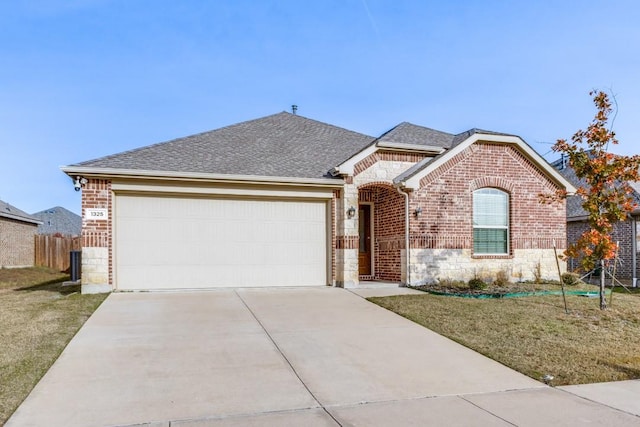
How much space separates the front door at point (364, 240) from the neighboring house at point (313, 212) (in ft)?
0.11

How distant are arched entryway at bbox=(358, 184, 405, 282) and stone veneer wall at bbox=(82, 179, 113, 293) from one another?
22.4 feet

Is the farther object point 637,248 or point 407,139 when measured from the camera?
point 637,248

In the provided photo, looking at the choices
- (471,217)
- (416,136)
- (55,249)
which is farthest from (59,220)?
(471,217)

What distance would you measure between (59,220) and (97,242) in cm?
3731

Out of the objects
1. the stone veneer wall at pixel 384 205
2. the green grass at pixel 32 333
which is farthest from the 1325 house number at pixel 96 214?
the stone veneer wall at pixel 384 205

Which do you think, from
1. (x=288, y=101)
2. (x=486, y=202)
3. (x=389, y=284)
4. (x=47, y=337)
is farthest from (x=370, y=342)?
(x=288, y=101)

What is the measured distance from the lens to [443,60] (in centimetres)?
1289

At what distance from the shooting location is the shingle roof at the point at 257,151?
12.0 meters

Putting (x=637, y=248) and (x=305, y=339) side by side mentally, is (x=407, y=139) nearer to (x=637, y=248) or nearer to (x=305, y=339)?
(x=305, y=339)

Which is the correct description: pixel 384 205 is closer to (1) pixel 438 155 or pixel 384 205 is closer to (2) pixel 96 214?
(1) pixel 438 155

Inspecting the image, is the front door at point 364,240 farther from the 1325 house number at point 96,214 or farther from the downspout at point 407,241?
the 1325 house number at point 96,214

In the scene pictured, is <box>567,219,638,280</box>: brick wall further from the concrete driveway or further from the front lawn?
the concrete driveway

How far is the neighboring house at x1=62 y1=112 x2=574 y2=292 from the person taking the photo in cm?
1153

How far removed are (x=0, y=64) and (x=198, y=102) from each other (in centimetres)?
574
